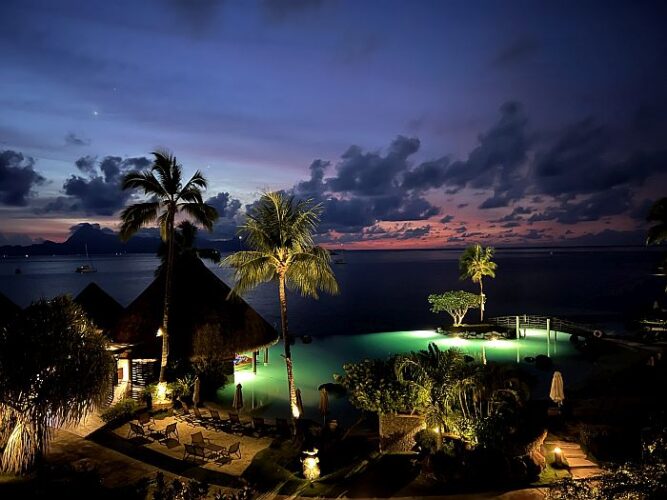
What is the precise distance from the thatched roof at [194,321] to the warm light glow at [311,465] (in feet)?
31.7

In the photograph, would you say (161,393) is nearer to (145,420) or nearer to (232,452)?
(145,420)

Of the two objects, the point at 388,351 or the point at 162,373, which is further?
the point at 388,351


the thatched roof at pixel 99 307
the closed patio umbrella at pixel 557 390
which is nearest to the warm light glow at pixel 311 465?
the closed patio umbrella at pixel 557 390

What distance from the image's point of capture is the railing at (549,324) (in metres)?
32.6

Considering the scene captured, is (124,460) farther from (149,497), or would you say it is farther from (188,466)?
(149,497)

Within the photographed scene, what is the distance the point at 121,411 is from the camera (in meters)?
15.6

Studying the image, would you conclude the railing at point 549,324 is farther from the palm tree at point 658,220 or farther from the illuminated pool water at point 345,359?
the palm tree at point 658,220

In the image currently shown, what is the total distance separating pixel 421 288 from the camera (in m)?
99.9

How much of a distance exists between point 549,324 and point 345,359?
15.0 m

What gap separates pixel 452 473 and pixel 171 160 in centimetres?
1397

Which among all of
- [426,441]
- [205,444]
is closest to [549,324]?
[426,441]

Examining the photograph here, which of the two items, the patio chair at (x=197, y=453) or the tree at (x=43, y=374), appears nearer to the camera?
the tree at (x=43, y=374)

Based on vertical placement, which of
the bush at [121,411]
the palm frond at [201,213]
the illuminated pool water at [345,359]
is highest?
the palm frond at [201,213]

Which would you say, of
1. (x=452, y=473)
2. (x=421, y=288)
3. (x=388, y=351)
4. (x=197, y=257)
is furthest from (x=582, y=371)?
(x=421, y=288)
